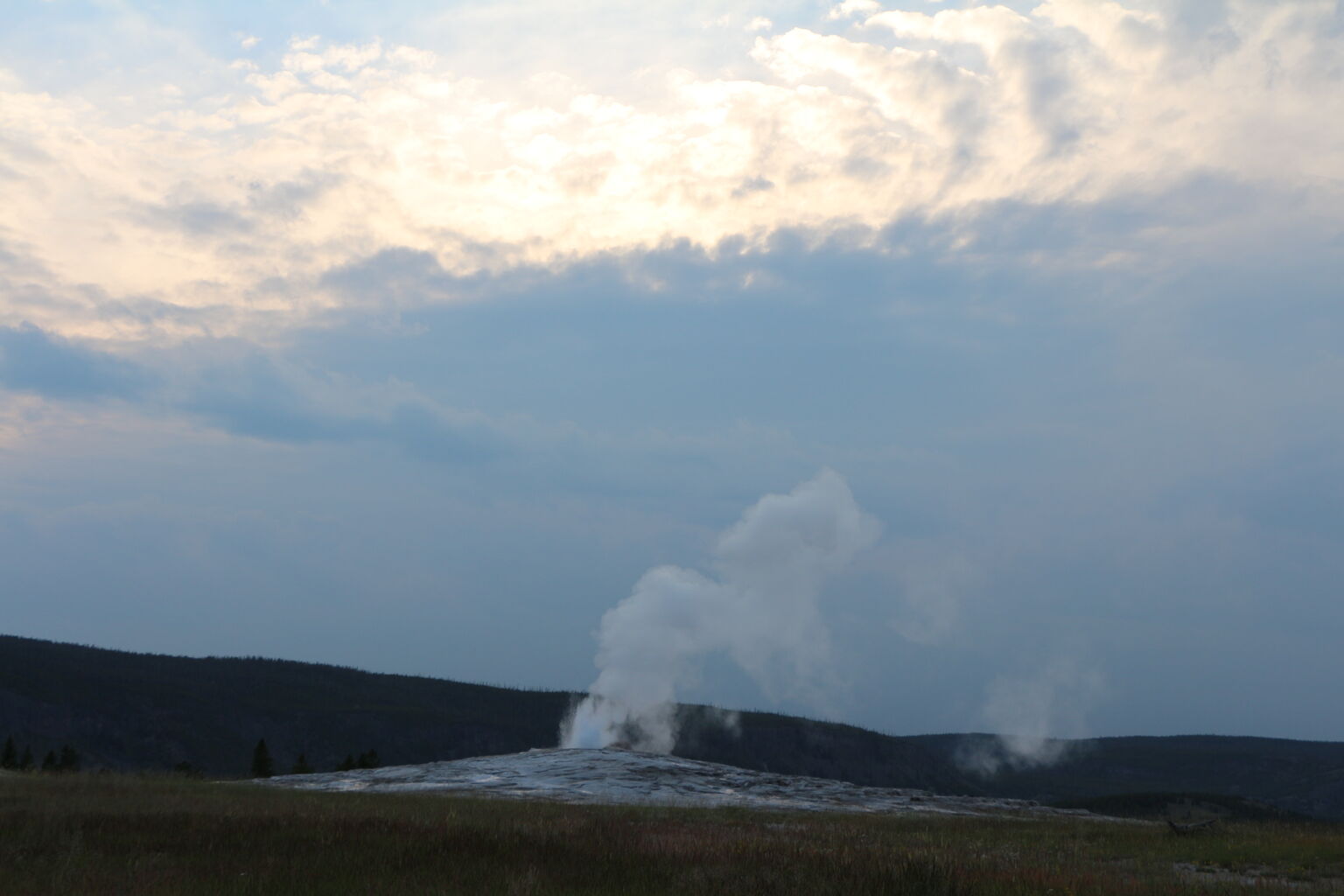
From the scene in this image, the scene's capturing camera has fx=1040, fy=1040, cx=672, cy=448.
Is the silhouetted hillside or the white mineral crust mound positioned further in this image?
the silhouetted hillside

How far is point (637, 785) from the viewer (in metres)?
49.7

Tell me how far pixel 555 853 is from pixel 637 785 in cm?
3264

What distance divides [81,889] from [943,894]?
11561mm

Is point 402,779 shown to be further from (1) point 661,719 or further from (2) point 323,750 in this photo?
(2) point 323,750

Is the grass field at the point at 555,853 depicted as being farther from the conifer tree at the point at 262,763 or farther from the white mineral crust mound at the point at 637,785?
the conifer tree at the point at 262,763

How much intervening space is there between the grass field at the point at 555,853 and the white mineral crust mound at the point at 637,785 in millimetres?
13655

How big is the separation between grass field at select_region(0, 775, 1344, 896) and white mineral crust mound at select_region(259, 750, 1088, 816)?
44.8ft

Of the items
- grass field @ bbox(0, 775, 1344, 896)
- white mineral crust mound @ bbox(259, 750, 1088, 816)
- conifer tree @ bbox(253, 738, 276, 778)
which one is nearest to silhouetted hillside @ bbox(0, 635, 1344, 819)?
conifer tree @ bbox(253, 738, 276, 778)

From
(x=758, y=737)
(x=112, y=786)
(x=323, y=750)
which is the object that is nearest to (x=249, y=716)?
(x=323, y=750)

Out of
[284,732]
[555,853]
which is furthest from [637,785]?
[284,732]

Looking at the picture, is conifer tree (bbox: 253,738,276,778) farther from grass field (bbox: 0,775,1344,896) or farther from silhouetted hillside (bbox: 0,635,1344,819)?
silhouetted hillside (bbox: 0,635,1344,819)

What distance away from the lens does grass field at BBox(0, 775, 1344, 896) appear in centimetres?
1490

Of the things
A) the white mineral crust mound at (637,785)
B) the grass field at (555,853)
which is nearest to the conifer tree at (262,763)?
the white mineral crust mound at (637,785)

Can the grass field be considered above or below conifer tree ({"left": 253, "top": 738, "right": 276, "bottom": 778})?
above
